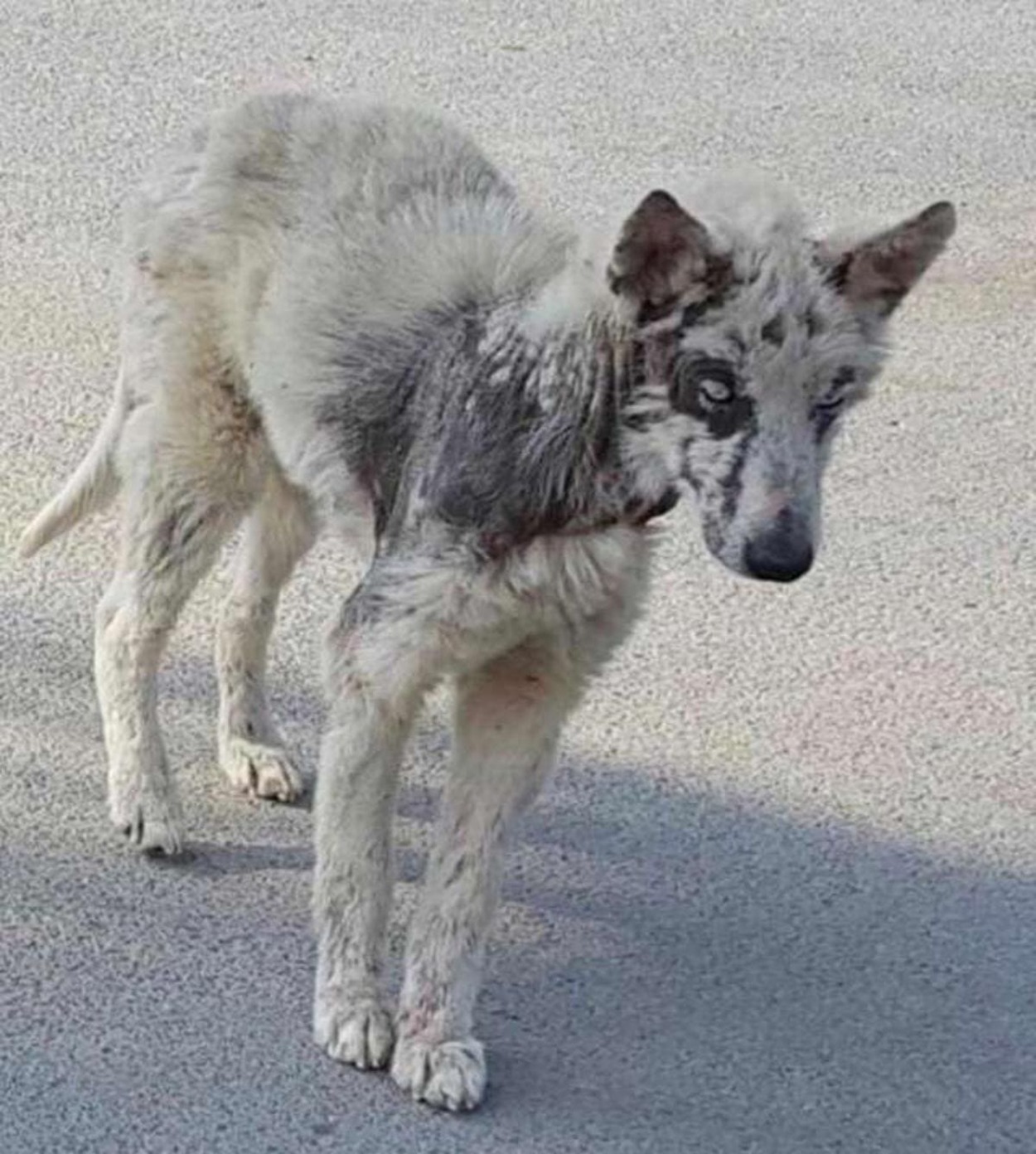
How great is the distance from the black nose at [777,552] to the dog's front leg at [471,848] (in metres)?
0.57

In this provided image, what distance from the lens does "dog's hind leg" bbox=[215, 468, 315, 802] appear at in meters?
5.62

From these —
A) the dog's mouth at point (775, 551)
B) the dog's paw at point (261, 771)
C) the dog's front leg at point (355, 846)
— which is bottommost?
the dog's paw at point (261, 771)

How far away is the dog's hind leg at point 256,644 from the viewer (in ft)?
18.4

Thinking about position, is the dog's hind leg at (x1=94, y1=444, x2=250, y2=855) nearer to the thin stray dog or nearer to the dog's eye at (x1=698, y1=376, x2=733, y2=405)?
the thin stray dog

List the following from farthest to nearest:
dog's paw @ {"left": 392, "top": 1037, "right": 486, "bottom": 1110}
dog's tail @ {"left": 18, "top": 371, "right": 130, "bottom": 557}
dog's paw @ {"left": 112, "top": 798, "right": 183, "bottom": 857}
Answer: dog's tail @ {"left": 18, "top": 371, "right": 130, "bottom": 557}
dog's paw @ {"left": 112, "top": 798, "right": 183, "bottom": 857}
dog's paw @ {"left": 392, "top": 1037, "right": 486, "bottom": 1110}

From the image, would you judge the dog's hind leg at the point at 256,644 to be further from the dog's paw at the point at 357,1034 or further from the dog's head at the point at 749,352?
the dog's head at the point at 749,352

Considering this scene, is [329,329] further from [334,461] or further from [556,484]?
[556,484]

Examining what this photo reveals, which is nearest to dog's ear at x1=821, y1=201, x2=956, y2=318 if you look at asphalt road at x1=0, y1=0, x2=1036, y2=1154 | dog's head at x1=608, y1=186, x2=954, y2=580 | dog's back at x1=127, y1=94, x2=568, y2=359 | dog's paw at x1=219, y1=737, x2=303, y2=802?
dog's head at x1=608, y1=186, x2=954, y2=580

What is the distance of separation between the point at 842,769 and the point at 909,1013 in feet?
2.89

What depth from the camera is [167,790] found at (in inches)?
213

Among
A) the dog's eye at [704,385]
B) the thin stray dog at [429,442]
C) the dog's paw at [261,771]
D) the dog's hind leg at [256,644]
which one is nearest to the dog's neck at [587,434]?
the thin stray dog at [429,442]

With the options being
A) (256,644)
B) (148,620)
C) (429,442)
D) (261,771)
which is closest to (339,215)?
(429,442)

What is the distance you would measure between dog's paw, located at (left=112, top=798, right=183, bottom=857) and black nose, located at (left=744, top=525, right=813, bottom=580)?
1.55 metres

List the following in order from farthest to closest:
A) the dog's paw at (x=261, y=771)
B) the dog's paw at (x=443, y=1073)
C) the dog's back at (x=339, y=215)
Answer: the dog's paw at (x=261, y=771), the dog's back at (x=339, y=215), the dog's paw at (x=443, y=1073)
